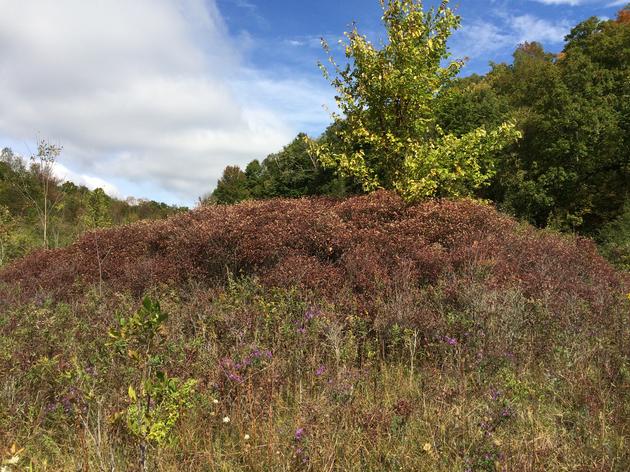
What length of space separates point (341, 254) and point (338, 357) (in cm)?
349

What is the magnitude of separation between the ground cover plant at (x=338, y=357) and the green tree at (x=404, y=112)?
6.56 feet

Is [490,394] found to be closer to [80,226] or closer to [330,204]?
[330,204]

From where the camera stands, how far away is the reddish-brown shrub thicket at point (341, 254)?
5.94 meters

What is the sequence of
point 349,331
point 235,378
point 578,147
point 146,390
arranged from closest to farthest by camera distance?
point 146,390, point 235,378, point 349,331, point 578,147

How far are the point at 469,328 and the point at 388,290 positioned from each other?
144 centimetres

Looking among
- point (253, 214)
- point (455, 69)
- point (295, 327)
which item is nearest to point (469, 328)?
point (295, 327)

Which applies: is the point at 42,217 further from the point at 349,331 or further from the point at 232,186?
the point at 232,186

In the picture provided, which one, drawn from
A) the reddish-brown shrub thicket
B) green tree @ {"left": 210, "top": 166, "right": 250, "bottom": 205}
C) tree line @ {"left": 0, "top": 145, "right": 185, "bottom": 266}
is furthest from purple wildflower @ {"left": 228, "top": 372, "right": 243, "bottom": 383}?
green tree @ {"left": 210, "top": 166, "right": 250, "bottom": 205}

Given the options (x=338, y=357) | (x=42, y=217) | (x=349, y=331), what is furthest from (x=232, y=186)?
(x=338, y=357)

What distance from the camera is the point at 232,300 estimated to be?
5281 mm

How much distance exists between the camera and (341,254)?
6875 mm

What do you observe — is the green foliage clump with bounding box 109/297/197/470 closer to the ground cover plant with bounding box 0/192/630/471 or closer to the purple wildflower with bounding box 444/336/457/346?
the ground cover plant with bounding box 0/192/630/471

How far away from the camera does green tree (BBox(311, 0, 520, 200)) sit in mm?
9180

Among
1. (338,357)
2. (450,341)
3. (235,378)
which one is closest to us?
(235,378)
